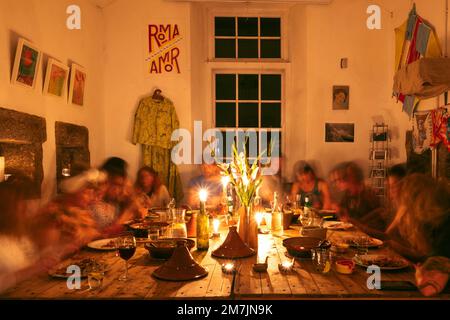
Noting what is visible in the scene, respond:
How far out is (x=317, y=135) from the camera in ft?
18.3

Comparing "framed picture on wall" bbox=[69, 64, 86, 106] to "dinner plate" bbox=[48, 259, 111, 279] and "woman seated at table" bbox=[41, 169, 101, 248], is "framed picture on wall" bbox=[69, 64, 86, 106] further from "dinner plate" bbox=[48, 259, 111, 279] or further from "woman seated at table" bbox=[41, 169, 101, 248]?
"dinner plate" bbox=[48, 259, 111, 279]

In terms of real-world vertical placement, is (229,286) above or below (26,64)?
below

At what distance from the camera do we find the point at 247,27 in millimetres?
5930

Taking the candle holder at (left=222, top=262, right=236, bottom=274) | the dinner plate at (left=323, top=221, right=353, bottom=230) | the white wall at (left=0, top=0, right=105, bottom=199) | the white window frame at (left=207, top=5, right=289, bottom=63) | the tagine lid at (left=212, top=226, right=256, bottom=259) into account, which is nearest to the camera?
the candle holder at (left=222, top=262, right=236, bottom=274)

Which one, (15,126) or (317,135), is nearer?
(15,126)

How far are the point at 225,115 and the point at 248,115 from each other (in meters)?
0.31

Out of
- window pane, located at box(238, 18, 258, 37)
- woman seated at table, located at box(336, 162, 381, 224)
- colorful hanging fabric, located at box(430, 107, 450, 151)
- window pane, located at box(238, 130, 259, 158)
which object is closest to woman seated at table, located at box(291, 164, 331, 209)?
woman seated at table, located at box(336, 162, 381, 224)

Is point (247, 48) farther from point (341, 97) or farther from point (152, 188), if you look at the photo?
point (152, 188)

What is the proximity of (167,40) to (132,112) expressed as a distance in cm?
99

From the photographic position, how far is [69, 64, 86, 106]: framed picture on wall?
4430 millimetres

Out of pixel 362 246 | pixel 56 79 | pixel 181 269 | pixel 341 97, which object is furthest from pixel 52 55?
pixel 341 97
